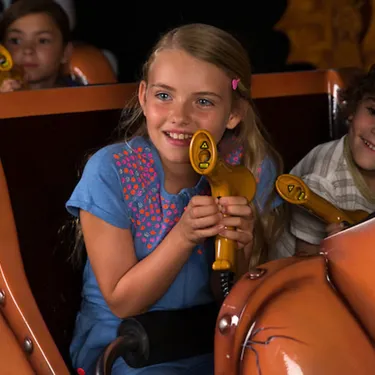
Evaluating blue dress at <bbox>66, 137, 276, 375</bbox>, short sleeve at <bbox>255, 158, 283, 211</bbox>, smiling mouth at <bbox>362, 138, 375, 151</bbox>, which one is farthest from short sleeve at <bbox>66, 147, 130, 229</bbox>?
smiling mouth at <bbox>362, 138, 375, 151</bbox>

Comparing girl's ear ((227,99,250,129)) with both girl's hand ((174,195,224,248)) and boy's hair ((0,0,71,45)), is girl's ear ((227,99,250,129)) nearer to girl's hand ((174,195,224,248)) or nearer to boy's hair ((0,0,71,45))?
girl's hand ((174,195,224,248))

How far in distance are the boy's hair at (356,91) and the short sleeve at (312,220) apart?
0.14 meters

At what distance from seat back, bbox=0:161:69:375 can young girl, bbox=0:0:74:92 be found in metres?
0.40

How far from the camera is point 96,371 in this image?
0.88m

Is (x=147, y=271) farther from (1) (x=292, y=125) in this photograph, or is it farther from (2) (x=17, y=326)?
(1) (x=292, y=125)

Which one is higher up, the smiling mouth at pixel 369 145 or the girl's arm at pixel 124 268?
the smiling mouth at pixel 369 145

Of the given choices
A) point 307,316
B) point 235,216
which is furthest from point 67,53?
point 307,316

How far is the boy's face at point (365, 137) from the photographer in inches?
47.5

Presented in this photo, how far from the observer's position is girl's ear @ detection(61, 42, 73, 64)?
56.5 inches

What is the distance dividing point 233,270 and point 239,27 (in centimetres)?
70

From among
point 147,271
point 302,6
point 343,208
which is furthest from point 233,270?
point 302,6

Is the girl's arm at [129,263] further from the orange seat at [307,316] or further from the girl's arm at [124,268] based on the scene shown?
the orange seat at [307,316]

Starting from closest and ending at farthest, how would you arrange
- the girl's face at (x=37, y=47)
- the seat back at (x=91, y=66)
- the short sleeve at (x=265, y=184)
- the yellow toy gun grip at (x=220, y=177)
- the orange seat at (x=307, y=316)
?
the orange seat at (x=307, y=316)
the yellow toy gun grip at (x=220, y=177)
the short sleeve at (x=265, y=184)
the girl's face at (x=37, y=47)
the seat back at (x=91, y=66)

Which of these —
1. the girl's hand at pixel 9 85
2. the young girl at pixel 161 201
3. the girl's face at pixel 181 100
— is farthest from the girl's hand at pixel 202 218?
the girl's hand at pixel 9 85
